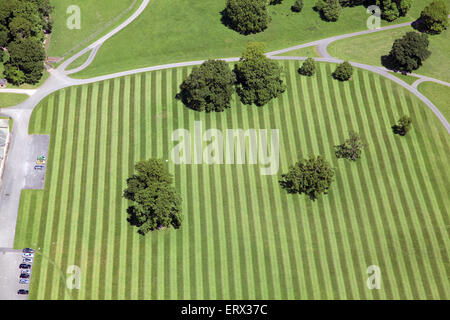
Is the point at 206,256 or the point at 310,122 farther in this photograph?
the point at 310,122

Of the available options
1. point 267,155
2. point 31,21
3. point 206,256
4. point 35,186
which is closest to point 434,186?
point 267,155

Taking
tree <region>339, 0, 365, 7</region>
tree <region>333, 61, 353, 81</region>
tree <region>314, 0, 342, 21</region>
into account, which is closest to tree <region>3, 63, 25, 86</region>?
tree <region>333, 61, 353, 81</region>

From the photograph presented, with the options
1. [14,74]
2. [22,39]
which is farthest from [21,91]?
[22,39]

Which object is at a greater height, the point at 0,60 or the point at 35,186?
the point at 0,60

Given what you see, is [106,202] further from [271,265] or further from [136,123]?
[271,265]

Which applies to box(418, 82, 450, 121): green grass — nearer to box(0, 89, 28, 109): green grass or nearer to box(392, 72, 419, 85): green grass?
box(392, 72, 419, 85): green grass
